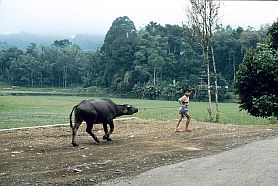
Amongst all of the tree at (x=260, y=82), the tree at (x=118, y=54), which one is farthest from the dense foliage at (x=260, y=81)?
the tree at (x=118, y=54)

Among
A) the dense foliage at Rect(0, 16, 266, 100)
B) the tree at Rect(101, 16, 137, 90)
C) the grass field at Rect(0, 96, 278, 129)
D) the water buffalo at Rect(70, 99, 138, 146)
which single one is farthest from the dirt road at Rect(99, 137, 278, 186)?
the tree at Rect(101, 16, 137, 90)

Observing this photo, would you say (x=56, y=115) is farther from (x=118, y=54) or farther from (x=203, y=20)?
(x=118, y=54)

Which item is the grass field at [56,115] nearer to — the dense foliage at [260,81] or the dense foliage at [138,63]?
the dense foliage at [260,81]

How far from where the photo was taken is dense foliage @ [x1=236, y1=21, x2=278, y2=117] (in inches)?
801

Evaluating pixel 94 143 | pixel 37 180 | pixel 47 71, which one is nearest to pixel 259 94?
pixel 94 143

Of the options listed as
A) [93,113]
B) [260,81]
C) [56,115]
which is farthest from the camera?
[56,115]

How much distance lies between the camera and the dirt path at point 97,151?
8031 mm

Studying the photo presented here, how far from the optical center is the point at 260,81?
21.3 meters

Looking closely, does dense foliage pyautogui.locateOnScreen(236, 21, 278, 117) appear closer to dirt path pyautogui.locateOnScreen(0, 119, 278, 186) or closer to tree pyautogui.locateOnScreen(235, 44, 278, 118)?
tree pyautogui.locateOnScreen(235, 44, 278, 118)

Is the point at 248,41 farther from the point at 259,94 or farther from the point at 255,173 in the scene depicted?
the point at 255,173

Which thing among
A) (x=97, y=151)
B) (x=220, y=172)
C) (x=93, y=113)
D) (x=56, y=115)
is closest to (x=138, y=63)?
(x=56, y=115)

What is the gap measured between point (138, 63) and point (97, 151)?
189 feet

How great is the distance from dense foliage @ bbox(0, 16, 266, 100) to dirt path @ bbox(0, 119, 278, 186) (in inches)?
1810

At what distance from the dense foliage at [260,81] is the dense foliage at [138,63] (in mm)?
37612
